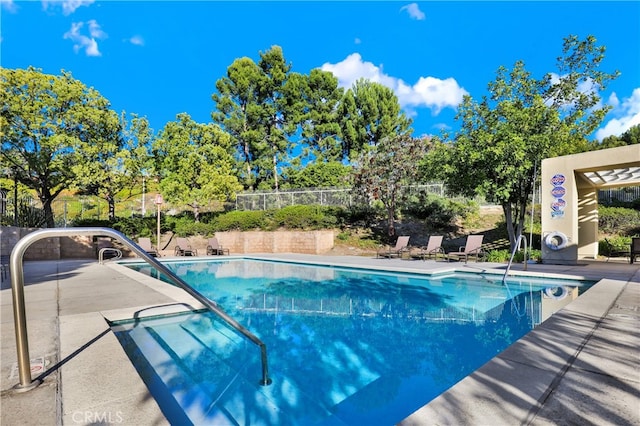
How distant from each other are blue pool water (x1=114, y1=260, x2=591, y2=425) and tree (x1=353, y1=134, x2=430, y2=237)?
24.7 ft

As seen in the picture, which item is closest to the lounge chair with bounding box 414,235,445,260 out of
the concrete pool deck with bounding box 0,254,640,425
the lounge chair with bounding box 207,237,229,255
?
the concrete pool deck with bounding box 0,254,640,425

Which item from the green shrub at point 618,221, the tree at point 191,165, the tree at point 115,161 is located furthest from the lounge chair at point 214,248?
the green shrub at point 618,221

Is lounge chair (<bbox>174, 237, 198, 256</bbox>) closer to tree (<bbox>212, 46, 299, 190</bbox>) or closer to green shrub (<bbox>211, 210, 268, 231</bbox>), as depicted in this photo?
green shrub (<bbox>211, 210, 268, 231</bbox>)

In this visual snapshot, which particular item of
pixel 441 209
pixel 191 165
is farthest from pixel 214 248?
pixel 441 209

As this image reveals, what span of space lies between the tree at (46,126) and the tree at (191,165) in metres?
3.60

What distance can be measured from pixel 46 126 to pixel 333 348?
19315 millimetres

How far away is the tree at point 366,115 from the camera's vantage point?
2983 centimetres

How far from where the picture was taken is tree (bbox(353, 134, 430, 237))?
49.2 feet

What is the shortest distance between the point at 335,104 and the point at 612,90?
66.1 ft

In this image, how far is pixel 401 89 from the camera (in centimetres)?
3247

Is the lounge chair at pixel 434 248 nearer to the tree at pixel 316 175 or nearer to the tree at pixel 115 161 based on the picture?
the tree at pixel 316 175

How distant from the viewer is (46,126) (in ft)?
55.1

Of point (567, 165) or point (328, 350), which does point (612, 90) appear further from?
point (328, 350)

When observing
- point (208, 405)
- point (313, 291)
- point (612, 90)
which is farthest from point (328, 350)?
point (612, 90)
